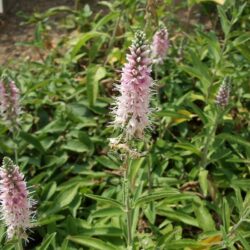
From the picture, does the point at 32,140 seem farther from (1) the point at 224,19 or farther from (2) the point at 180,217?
(1) the point at 224,19

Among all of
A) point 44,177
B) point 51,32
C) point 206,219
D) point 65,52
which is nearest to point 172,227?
point 206,219

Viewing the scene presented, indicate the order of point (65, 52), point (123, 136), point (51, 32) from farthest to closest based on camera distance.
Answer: point (51, 32), point (65, 52), point (123, 136)

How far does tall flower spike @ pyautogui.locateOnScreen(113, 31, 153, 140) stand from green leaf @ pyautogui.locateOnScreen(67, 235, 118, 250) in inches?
41.2

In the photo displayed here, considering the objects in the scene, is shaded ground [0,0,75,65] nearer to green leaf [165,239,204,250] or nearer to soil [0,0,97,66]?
soil [0,0,97,66]

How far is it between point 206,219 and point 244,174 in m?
0.72

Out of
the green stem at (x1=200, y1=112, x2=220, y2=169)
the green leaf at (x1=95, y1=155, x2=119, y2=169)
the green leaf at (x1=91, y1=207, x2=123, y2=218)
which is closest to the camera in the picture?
the green leaf at (x1=91, y1=207, x2=123, y2=218)

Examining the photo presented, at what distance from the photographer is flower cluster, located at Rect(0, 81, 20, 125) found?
3.40 metres

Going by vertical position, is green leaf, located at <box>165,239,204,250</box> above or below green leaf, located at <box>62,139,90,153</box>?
above

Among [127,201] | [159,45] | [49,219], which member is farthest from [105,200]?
[159,45]

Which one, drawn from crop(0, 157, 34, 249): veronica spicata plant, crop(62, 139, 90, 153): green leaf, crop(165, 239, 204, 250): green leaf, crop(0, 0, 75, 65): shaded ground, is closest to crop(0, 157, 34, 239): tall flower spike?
crop(0, 157, 34, 249): veronica spicata plant

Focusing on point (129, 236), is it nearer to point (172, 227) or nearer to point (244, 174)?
point (172, 227)

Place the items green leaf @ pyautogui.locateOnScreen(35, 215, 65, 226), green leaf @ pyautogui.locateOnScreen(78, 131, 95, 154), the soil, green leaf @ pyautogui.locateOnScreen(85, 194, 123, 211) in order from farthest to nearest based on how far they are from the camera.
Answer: the soil < green leaf @ pyautogui.locateOnScreen(78, 131, 95, 154) < green leaf @ pyautogui.locateOnScreen(35, 215, 65, 226) < green leaf @ pyautogui.locateOnScreen(85, 194, 123, 211)

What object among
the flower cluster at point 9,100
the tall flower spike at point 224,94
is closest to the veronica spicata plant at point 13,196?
the flower cluster at point 9,100

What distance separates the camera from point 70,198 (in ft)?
12.8
